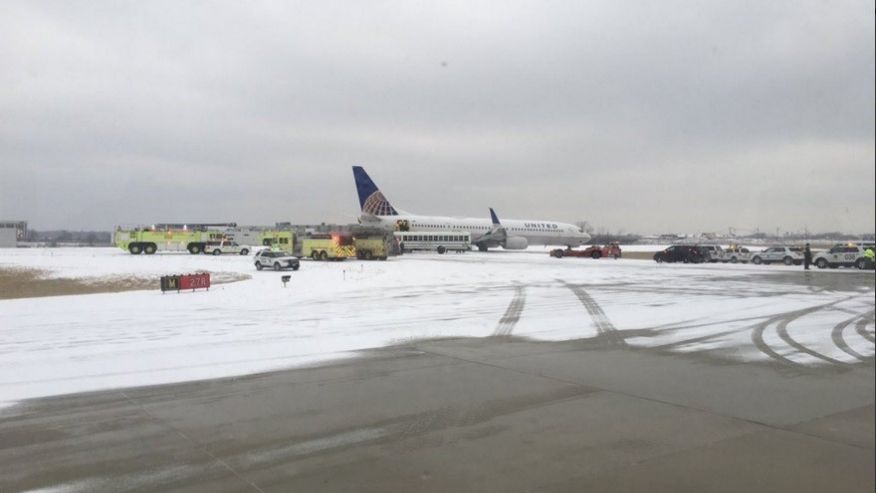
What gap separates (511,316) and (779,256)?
42034 millimetres

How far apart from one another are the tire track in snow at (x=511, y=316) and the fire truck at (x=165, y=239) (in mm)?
44132

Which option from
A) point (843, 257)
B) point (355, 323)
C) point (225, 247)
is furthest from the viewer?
point (225, 247)

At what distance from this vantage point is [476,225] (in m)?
83.5

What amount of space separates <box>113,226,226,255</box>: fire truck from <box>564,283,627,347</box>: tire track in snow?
1808 inches

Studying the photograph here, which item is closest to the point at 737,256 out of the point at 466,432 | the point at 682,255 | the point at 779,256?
the point at 779,256

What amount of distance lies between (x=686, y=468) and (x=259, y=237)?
61044 millimetres

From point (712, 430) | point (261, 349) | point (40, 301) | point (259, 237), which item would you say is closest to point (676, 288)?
point (261, 349)

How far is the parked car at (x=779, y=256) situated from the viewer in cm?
4894

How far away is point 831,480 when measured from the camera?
4.59 m

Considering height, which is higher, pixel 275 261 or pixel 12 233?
pixel 12 233

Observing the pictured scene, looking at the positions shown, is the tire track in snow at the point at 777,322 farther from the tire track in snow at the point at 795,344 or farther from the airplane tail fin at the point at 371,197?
the airplane tail fin at the point at 371,197

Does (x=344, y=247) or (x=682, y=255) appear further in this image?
(x=344, y=247)

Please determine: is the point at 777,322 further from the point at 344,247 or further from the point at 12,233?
the point at 344,247

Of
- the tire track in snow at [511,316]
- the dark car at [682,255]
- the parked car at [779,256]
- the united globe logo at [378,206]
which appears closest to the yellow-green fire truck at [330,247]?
the united globe logo at [378,206]
